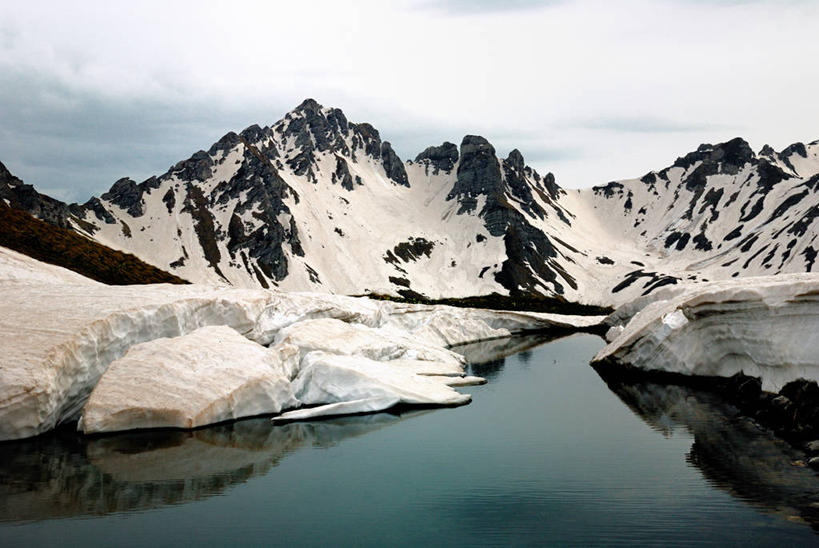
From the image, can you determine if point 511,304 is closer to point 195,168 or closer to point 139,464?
point 195,168

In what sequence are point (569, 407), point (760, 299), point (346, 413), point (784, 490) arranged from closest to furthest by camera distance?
point (784, 490) → point (760, 299) → point (346, 413) → point (569, 407)

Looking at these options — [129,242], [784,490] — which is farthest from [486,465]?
[129,242]

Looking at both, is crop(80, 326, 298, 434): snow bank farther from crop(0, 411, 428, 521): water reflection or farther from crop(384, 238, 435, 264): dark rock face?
crop(384, 238, 435, 264): dark rock face

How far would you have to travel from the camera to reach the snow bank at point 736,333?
2670cm

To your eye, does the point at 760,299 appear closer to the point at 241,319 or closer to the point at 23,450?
the point at 241,319

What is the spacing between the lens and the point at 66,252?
67.9m

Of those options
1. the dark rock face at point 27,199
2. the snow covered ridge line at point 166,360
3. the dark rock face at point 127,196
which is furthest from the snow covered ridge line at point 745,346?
the dark rock face at point 127,196

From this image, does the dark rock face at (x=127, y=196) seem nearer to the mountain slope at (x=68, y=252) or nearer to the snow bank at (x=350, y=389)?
the mountain slope at (x=68, y=252)

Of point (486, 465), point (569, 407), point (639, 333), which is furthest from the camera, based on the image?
point (639, 333)

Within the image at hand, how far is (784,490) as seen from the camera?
18438mm

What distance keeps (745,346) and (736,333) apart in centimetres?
79

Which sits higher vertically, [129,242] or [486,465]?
[129,242]

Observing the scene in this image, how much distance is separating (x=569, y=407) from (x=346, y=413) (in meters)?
12.3

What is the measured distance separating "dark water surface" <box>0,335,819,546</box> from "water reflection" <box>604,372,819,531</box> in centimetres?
9
